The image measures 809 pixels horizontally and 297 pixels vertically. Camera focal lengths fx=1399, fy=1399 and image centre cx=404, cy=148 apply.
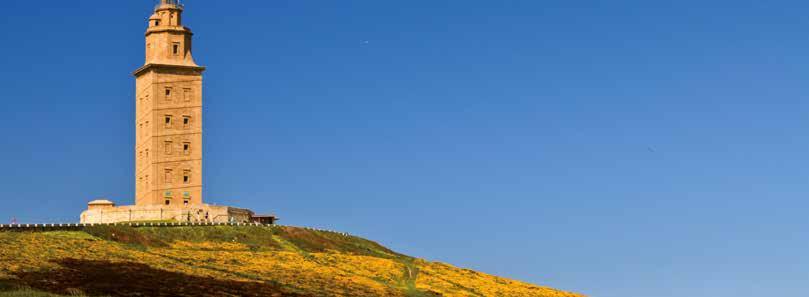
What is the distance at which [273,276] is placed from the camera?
9988 cm

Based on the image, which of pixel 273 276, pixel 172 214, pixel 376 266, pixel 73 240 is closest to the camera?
pixel 273 276

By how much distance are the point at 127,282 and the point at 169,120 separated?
61586 millimetres

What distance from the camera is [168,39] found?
14600 cm

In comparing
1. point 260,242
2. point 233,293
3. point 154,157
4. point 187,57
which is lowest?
point 233,293

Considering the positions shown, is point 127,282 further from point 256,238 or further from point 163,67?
point 163,67

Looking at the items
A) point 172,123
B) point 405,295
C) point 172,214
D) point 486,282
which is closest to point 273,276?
point 405,295

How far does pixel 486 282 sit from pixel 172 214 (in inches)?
1359

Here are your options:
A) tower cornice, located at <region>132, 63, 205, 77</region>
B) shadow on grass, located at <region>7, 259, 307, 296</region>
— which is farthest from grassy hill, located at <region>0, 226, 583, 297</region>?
tower cornice, located at <region>132, 63, 205, 77</region>

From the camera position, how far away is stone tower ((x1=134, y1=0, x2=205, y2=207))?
143750 millimetres

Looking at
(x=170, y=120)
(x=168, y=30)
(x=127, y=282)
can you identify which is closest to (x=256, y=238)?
(x=170, y=120)

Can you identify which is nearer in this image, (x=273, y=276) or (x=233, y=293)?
(x=233, y=293)

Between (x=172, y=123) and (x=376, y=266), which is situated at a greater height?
(x=172, y=123)

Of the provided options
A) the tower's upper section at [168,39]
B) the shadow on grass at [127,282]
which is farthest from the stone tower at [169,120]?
the shadow on grass at [127,282]

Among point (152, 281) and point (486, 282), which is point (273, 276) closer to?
point (152, 281)
